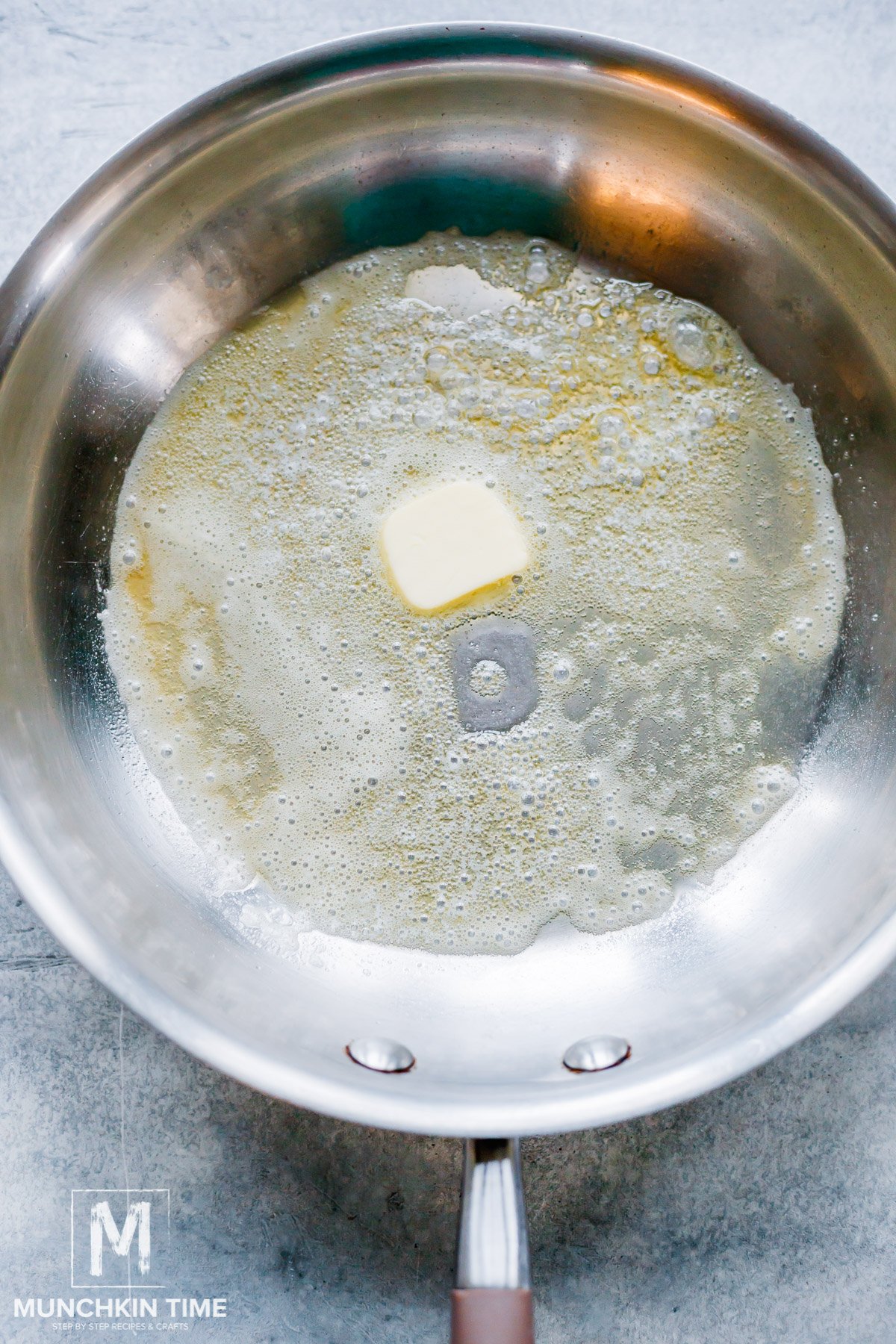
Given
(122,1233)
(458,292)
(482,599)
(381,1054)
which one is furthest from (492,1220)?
(458,292)

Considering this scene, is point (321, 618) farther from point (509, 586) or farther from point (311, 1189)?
point (311, 1189)

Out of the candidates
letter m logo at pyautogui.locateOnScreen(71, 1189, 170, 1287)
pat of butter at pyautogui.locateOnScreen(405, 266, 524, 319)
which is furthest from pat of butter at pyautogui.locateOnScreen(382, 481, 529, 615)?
letter m logo at pyautogui.locateOnScreen(71, 1189, 170, 1287)

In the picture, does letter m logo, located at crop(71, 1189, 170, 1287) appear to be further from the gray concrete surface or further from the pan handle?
the pan handle

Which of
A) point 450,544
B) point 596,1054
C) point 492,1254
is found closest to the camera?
point 492,1254

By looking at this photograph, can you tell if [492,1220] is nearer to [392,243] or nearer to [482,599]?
[482,599]

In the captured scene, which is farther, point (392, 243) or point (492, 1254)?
point (392, 243)

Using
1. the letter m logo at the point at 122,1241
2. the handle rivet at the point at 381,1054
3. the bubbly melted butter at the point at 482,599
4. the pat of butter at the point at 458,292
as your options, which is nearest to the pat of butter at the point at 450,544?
the bubbly melted butter at the point at 482,599
